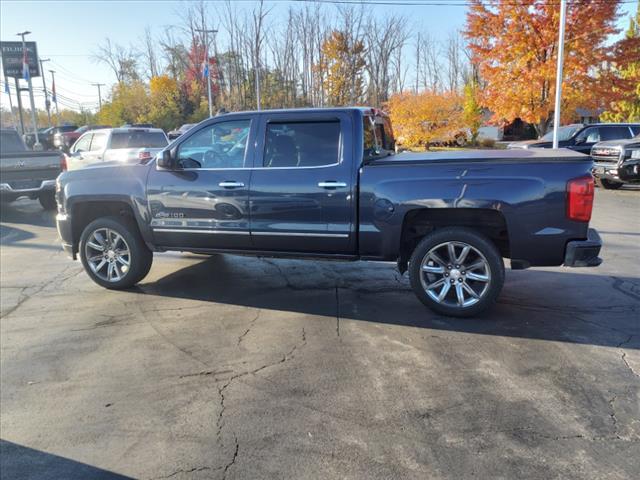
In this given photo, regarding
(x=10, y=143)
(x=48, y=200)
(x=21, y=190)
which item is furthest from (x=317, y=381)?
(x=10, y=143)

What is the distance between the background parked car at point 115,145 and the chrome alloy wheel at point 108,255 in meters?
7.40

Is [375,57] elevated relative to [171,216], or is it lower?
elevated

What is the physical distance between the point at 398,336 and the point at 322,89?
123ft

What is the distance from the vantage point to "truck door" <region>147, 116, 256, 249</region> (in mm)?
5480

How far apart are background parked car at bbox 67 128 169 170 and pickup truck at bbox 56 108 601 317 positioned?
7.54 metres

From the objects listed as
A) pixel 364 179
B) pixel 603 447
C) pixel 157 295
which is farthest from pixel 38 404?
pixel 603 447

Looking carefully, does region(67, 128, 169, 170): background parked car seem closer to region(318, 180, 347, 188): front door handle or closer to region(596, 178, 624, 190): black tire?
region(318, 180, 347, 188): front door handle

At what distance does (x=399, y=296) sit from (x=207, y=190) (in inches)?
93.2

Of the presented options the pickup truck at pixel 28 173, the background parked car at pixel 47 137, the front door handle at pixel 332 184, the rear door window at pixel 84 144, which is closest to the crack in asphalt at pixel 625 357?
the front door handle at pixel 332 184

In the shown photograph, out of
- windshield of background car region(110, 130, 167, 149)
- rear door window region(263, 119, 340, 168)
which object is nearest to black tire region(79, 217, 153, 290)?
rear door window region(263, 119, 340, 168)

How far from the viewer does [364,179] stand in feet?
16.4

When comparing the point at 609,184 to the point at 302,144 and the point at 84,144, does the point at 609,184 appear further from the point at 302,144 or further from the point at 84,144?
the point at 84,144

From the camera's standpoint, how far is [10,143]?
44.3 ft

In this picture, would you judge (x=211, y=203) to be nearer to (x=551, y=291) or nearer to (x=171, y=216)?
(x=171, y=216)
